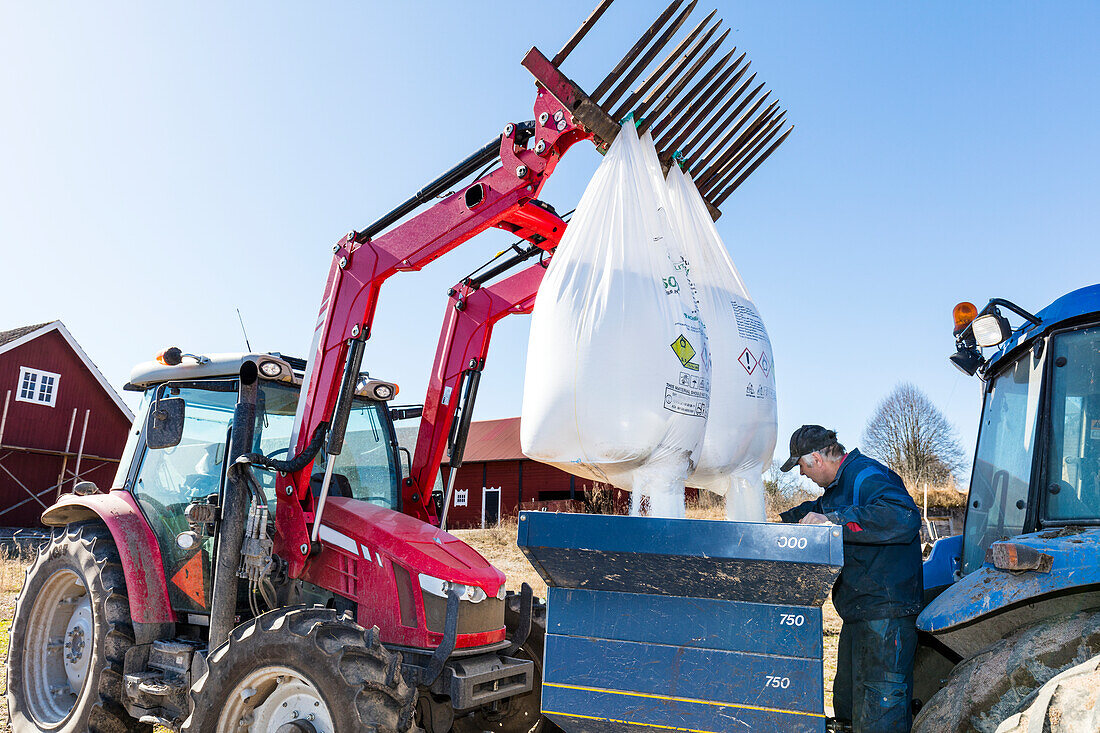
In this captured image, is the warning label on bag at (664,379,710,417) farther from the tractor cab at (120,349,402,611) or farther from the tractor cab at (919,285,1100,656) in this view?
the tractor cab at (120,349,402,611)

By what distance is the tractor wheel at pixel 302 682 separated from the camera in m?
3.19

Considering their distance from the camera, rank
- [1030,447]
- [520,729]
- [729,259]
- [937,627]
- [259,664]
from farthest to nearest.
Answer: [520,729] → [729,259] → [259,664] → [1030,447] → [937,627]

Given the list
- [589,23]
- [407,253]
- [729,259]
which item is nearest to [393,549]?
[407,253]

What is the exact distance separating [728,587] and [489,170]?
2317 millimetres

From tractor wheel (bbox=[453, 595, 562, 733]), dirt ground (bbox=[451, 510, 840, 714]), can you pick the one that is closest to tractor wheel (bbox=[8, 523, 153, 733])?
tractor wheel (bbox=[453, 595, 562, 733])

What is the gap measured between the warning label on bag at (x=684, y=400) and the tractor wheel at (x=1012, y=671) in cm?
127

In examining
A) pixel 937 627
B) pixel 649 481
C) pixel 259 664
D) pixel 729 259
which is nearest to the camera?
pixel 937 627

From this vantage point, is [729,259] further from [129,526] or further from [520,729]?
[129,526]

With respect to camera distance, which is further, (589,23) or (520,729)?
(520,729)

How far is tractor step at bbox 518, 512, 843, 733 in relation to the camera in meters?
2.57

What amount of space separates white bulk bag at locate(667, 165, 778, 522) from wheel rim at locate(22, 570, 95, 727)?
382 cm

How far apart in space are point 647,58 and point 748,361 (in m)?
1.44

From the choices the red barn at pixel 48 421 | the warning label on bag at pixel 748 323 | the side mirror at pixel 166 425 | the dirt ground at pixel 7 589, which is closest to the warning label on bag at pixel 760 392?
the warning label on bag at pixel 748 323

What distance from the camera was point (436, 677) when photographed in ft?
11.5
